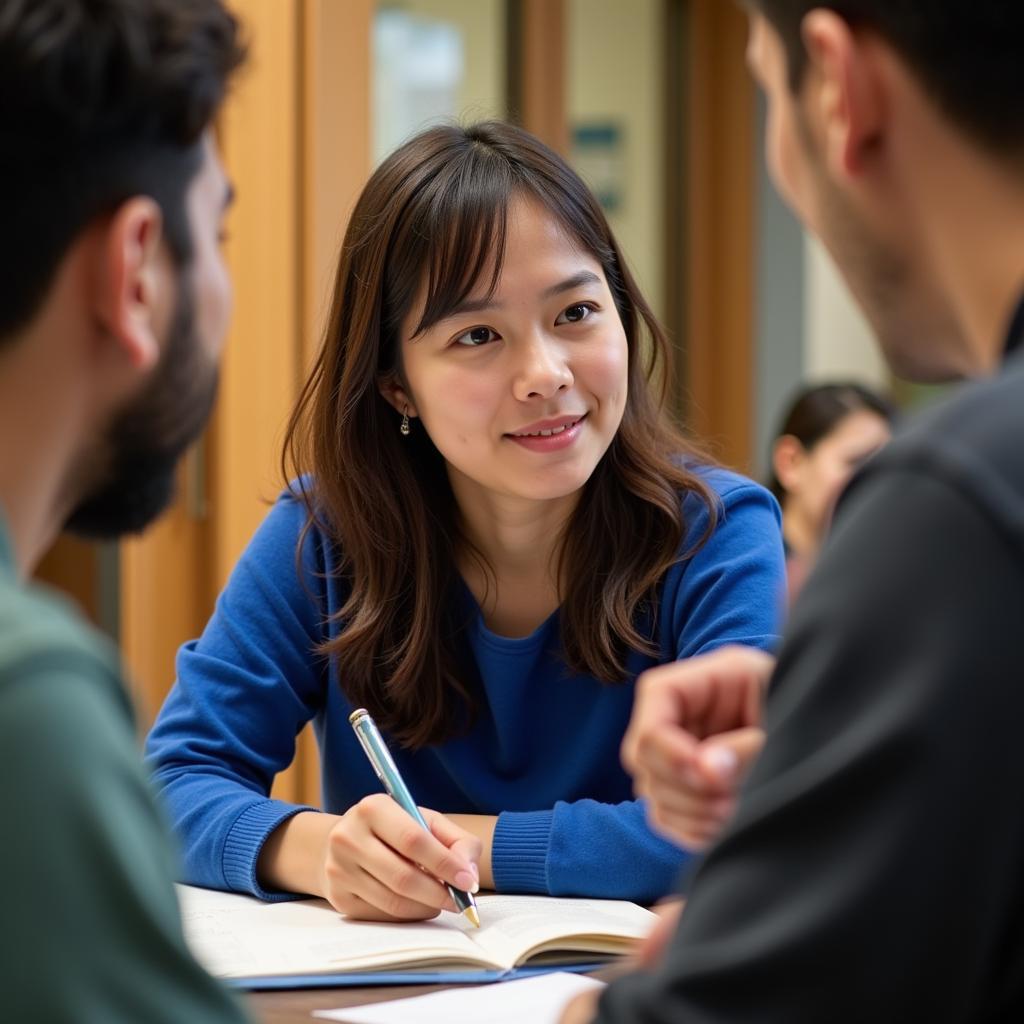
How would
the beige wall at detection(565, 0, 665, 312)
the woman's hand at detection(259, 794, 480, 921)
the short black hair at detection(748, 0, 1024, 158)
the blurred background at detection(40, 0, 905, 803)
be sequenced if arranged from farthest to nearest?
the beige wall at detection(565, 0, 665, 312)
the blurred background at detection(40, 0, 905, 803)
the woman's hand at detection(259, 794, 480, 921)
the short black hair at detection(748, 0, 1024, 158)

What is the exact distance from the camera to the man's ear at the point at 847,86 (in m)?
0.81

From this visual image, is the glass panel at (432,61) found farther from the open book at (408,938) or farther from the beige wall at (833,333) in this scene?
the open book at (408,938)

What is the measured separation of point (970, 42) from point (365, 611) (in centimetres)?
120

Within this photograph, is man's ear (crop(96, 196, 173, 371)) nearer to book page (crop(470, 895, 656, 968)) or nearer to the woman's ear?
book page (crop(470, 895, 656, 968))

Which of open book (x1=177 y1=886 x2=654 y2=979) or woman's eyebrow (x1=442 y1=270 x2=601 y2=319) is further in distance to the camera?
woman's eyebrow (x1=442 y1=270 x2=601 y2=319)

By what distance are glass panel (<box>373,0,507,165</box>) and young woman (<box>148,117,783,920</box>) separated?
1993 millimetres

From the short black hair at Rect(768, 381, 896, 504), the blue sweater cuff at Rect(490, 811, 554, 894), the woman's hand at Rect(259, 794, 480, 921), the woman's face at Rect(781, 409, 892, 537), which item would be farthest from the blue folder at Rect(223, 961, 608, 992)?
the short black hair at Rect(768, 381, 896, 504)

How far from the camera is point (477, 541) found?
1962 mm

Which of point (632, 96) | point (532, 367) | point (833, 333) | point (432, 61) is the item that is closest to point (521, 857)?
point (532, 367)

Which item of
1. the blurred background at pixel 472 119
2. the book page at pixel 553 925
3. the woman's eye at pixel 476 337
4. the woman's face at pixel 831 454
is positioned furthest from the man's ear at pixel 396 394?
the woman's face at pixel 831 454

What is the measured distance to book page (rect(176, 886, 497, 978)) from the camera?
1.26 meters

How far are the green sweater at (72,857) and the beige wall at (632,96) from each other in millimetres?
4443

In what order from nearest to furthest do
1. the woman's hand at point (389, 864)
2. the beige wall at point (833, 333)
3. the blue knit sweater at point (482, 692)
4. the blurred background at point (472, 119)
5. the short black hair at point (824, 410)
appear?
the woman's hand at point (389, 864) < the blue knit sweater at point (482, 692) < the blurred background at point (472, 119) < the short black hair at point (824, 410) < the beige wall at point (833, 333)

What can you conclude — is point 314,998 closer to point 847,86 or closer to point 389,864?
point 389,864
